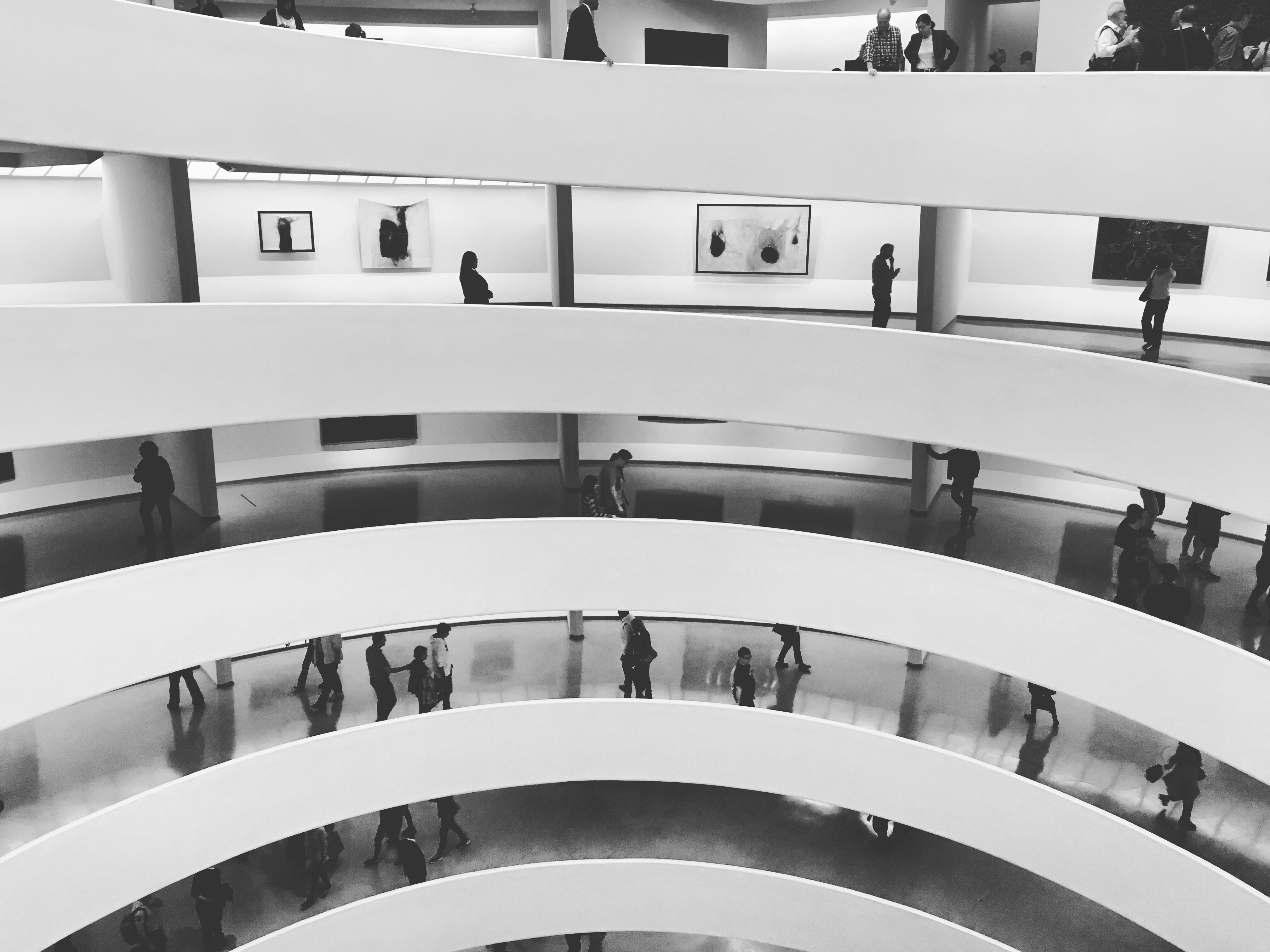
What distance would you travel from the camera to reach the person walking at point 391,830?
15992 mm

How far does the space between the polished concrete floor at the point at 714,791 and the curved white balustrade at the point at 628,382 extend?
191 inches

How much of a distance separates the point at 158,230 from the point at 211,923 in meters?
9.48

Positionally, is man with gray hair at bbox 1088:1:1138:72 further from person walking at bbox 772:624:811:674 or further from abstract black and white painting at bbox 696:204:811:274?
person walking at bbox 772:624:811:674

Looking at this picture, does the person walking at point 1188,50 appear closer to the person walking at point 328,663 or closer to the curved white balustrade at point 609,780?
the curved white balustrade at point 609,780

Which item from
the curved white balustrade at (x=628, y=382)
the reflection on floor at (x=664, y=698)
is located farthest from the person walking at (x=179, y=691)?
the curved white balustrade at (x=628, y=382)

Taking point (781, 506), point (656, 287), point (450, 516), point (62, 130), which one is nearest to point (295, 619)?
point (450, 516)

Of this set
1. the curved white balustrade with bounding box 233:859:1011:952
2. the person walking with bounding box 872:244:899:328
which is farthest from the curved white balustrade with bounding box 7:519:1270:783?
the person walking with bounding box 872:244:899:328

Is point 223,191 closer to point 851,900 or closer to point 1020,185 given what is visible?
point 1020,185

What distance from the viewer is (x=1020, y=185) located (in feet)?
38.1

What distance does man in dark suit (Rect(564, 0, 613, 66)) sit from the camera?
13180 millimetres

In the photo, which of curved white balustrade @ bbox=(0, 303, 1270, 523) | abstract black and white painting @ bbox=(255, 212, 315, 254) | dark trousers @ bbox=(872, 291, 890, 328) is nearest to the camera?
curved white balustrade @ bbox=(0, 303, 1270, 523)

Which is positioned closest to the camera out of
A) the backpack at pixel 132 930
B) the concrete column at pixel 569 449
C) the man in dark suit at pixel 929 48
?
the man in dark suit at pixel 929 48

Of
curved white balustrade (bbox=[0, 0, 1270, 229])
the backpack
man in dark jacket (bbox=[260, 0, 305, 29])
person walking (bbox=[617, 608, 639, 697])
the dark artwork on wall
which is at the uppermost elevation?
man in dark jacket (bbox=[260, 0, 305, 29])

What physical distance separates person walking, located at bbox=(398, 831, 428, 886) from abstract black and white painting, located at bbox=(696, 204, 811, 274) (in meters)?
11.7
